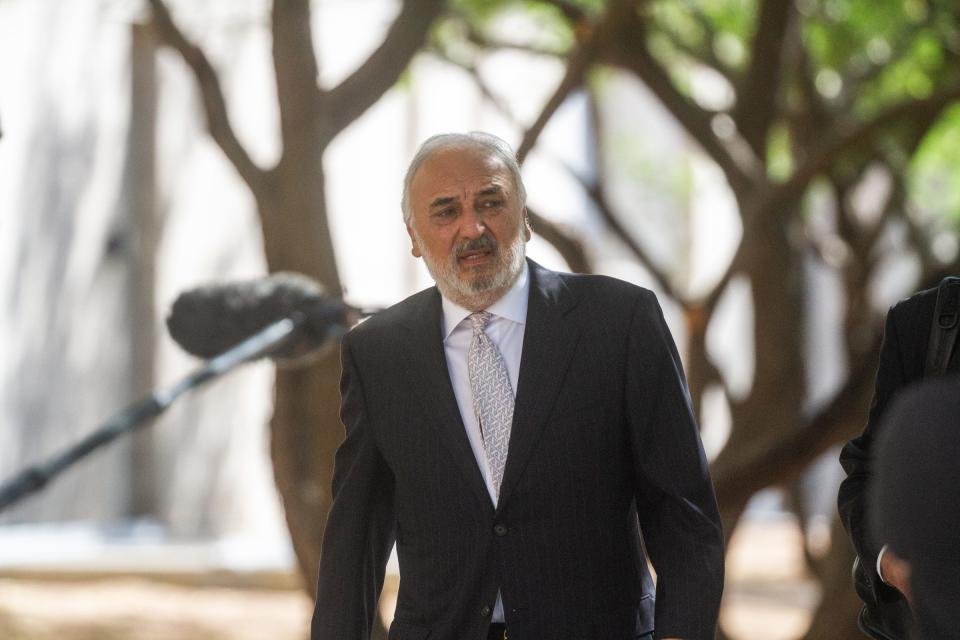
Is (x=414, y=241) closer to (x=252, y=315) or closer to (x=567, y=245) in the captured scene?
(x=252, y=315)

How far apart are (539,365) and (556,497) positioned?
32 cm

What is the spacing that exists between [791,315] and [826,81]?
4924 millimetres

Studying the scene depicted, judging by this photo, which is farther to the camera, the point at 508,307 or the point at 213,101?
the point at 213,101

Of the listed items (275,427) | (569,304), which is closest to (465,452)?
(569,304)

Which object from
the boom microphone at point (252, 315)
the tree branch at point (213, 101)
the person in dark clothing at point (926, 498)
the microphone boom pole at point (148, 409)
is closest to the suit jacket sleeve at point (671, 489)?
the person in dark clothing at point (926, 498)

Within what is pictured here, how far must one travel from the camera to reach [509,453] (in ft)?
11.9

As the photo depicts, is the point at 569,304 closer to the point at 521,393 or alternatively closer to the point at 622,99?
the point at 521,393

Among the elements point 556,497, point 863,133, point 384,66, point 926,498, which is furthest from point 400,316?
point 863,133

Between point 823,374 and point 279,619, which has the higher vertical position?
point 823,374

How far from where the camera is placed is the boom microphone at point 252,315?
5125 millimetres

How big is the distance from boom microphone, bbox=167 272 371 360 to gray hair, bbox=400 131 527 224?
1.34m

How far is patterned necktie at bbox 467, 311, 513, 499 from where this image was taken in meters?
3.69

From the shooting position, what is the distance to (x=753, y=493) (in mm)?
8227

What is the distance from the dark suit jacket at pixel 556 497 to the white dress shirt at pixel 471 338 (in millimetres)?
39
